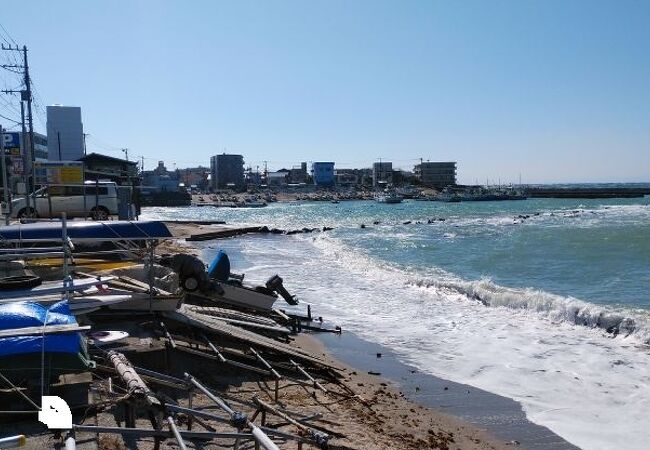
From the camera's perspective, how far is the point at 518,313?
17859mm

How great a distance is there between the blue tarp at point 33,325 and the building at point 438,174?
172 meters

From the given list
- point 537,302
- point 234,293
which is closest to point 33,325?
point 234,293

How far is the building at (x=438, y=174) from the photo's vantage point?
576 ft

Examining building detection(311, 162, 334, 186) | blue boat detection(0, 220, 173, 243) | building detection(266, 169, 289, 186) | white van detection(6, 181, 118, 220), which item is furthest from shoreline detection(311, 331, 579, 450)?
building detection(266, 169, 289, 186)

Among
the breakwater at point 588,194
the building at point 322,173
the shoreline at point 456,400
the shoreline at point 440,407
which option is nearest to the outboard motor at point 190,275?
the shoreline at point 440,407

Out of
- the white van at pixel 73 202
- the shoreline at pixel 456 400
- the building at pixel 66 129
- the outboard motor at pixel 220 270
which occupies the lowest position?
the shoreline at pixel 456 400

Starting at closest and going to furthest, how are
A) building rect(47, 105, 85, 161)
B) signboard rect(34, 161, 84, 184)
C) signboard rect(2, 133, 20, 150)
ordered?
signboard rect(34, 161, 84, 184) < signboard rect(2, 133, 20, 150) < building rect(47, 105, 85, 161)

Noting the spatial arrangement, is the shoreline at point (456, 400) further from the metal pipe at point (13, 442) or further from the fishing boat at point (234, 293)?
the metal pipe at point (13, 442)

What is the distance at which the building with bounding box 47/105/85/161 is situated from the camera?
81125mm

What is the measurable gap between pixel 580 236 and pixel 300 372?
3948 cm

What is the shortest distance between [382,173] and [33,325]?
7395 inches

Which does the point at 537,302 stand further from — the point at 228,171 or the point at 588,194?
the point at 228,171

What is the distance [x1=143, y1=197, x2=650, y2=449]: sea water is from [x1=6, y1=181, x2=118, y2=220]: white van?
6597 mm

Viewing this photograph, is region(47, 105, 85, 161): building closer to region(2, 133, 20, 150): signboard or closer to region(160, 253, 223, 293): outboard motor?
region(2, 133, 20, 150): signboard
